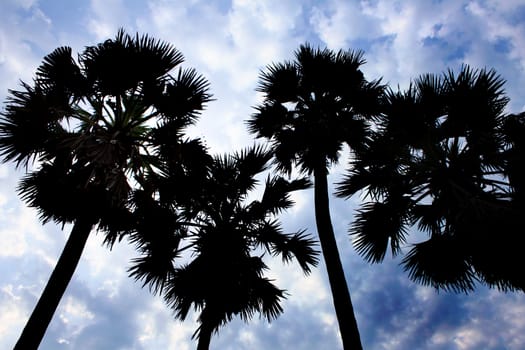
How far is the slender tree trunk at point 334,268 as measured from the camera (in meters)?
6.79

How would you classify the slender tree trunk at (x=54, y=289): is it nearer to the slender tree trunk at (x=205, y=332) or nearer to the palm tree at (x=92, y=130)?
the palm tree at (x=92, y=130)

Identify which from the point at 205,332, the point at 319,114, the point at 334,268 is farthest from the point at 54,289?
the point at 319,114

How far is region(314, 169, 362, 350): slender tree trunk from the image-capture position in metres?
6.79

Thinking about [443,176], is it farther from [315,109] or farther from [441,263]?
[315,109]

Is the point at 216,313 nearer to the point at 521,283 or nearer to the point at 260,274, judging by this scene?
the point at 260,274

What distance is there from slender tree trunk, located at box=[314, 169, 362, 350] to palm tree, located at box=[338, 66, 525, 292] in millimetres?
695

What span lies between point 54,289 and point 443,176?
8.35 meters

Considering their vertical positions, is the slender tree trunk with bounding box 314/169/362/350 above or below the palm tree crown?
below

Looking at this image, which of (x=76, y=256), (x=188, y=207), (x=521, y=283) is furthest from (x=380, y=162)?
(x=76, y=256)

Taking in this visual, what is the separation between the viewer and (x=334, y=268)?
7.72 metres

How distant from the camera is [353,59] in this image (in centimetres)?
1017

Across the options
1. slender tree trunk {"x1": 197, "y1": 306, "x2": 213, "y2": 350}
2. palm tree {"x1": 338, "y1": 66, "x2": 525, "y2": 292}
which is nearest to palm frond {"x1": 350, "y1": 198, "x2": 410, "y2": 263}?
palm tree {"x1": 338, "y1": 66, "x2": 525, "y2": 292}

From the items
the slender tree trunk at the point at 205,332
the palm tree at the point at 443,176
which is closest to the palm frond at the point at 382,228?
the palm tree at the point at 443,176

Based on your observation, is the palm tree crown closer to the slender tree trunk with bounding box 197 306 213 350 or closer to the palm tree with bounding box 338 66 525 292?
the palm tree with bounding box 338 66 525 292
